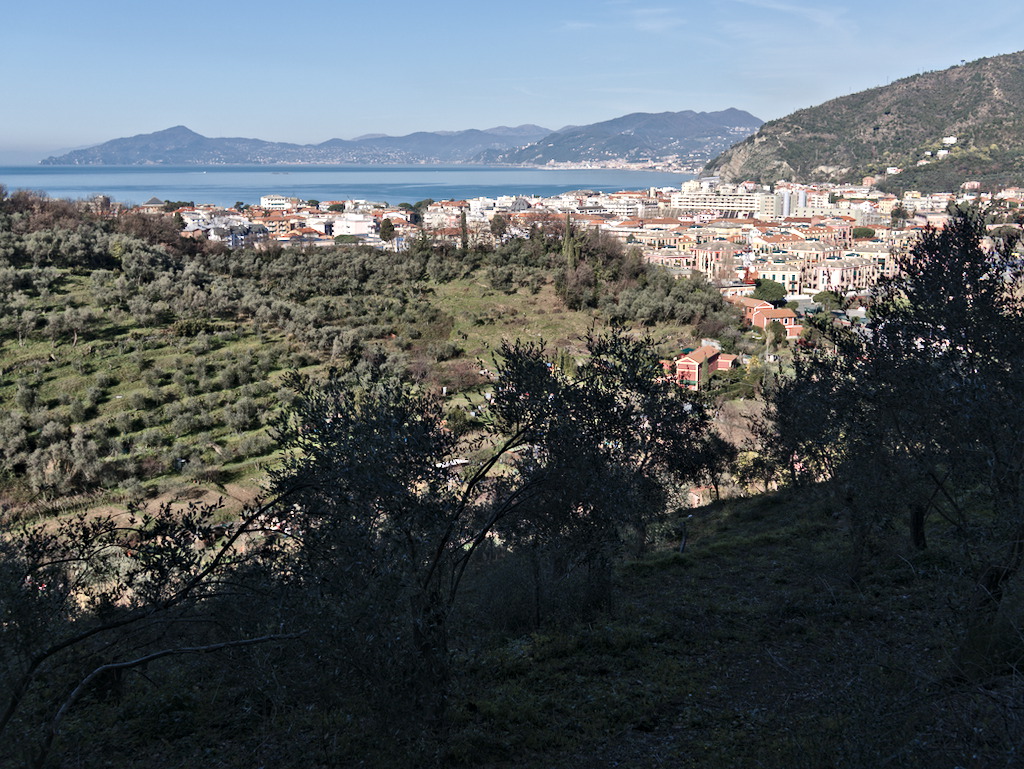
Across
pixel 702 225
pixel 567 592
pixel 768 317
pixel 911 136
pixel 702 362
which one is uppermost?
pixel 911 136

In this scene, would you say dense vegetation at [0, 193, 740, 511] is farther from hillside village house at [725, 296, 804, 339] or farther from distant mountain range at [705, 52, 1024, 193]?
distant mountain range at [705, 52, 1024, 193]

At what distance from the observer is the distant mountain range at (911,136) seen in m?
133

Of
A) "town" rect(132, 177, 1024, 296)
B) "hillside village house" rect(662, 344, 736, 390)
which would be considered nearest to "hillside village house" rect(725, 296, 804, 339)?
"town" rect(132, 177, 1024, 296)

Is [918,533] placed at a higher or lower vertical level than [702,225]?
lower

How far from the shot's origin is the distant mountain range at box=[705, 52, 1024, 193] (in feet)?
438

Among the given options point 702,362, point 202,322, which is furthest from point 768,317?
point 202,322

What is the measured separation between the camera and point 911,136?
6142 inches

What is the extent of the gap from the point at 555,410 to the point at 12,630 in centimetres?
459

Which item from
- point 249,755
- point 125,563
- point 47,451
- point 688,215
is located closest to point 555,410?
point 249,755

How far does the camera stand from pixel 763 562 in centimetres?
1170

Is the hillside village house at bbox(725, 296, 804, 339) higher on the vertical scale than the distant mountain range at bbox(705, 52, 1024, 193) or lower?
lower

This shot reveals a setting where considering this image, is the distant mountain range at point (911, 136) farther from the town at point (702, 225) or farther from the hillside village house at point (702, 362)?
the hillside village house at point (702, 362)

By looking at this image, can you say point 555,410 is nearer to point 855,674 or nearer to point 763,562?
point 855,674

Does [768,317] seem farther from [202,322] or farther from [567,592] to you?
[567,592]
